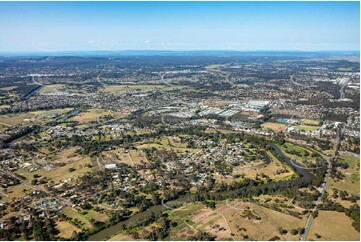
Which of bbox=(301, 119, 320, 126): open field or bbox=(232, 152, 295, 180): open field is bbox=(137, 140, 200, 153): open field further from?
bbox=(301, 119, 320, 126): open field

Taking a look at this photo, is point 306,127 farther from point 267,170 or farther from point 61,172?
point 61,172

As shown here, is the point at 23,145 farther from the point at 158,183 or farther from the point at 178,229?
the point at 178,229

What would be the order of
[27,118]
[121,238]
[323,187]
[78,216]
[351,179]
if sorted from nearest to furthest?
[121,238]
[78,216]
[323,187]
[351,179]
[27,118]

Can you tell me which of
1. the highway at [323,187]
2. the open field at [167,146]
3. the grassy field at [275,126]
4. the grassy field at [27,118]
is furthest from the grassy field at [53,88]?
the highway at [323,187]

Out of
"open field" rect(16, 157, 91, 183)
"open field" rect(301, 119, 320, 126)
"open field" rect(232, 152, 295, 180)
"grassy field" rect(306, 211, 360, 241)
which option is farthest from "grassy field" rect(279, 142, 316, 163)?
"open field" rect(16, 157, 91, 183)

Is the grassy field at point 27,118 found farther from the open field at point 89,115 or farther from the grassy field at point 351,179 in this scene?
the grassy field at point 351,179

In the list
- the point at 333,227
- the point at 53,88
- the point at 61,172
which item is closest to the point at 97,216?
the point at 61,172
